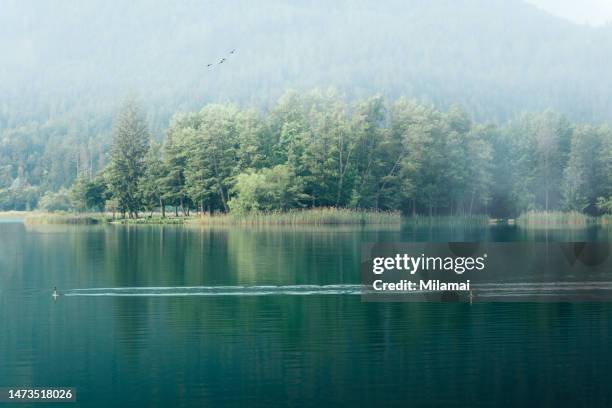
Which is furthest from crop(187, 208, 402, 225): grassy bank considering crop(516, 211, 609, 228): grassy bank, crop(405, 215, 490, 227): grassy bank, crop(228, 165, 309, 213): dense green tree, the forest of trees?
crop(516, 211, 609, 228): grassy bank

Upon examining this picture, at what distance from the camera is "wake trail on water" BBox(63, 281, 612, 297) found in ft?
90.4

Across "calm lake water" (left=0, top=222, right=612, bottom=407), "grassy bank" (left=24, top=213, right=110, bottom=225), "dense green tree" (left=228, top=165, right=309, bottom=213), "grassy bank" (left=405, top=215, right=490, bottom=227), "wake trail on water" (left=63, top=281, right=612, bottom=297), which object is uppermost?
"dense green tree" (left=228, top=165, right=309, bottom=213)

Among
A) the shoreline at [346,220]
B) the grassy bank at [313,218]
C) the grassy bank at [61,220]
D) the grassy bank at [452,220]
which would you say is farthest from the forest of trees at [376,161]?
the grassy bank at [61,220]

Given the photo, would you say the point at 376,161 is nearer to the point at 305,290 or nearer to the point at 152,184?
the point at 152,184

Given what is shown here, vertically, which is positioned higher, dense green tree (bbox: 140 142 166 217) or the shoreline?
dense green tree (bbox: 140 142 166 217)

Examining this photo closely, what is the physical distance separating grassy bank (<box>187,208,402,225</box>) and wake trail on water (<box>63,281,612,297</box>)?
4131 cm

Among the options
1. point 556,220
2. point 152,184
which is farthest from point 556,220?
point 152,184

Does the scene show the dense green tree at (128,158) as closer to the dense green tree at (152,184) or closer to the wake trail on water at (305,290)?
the dense green tree at (152,184)

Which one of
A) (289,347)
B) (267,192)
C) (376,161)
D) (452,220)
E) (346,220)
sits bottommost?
(289,347)

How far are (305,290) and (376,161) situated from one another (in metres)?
54.5

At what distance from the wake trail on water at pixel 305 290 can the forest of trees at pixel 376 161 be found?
154ft

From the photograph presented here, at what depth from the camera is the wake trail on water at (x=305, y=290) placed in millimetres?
27547

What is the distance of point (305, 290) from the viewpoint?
92.5 ft

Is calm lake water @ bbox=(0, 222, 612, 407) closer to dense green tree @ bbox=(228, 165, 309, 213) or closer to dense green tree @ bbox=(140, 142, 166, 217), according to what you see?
dense green tree @ bbox=(228, 165, 309, 213)
